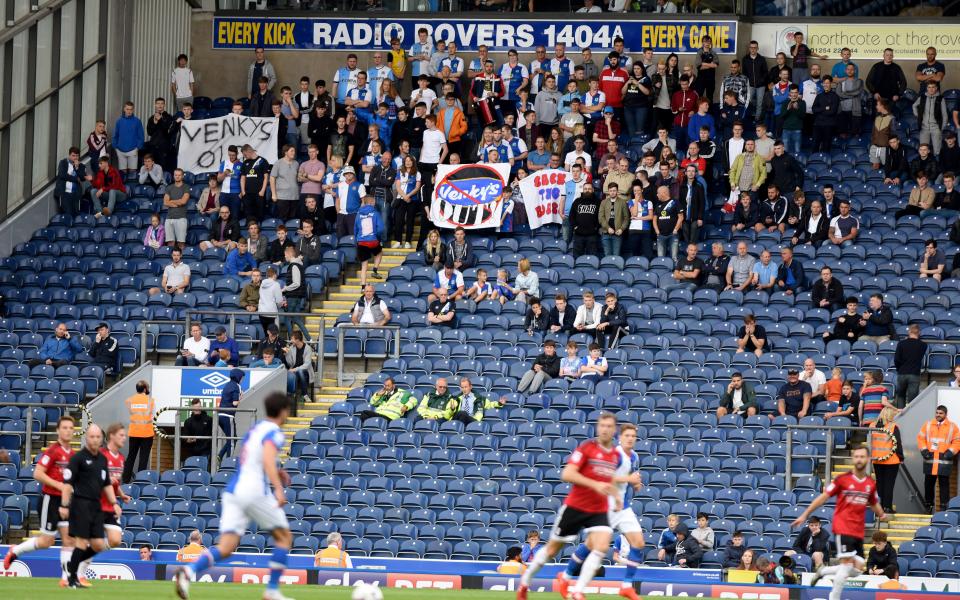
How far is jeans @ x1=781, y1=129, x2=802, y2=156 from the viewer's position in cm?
3077

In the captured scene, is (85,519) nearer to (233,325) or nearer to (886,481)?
(233,325)

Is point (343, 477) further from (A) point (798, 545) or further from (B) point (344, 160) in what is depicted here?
(B) point (344, 160)

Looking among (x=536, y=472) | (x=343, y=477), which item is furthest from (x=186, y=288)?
(x=536, y=472)

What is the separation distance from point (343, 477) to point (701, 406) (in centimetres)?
585

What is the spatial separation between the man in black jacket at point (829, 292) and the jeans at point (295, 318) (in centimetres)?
923

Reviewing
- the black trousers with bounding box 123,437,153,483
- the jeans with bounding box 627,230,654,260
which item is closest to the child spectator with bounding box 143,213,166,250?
the black trousers with bounding box 123,437,153,483

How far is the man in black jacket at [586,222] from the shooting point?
93.0ft

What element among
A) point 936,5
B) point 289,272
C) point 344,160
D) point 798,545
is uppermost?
point 936,5

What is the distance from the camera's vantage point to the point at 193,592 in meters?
16.4

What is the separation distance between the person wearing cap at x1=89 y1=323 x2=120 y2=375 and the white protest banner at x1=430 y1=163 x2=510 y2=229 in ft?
21.4

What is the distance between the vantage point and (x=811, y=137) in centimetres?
3134

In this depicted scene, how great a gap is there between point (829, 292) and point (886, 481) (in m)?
4.56

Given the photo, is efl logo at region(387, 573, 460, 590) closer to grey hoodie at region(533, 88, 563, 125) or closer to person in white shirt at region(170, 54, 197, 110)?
grey hoodie at region(533, 88, 563, 125)

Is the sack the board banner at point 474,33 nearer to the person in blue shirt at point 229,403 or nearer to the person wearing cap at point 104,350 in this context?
the person wearing cap at point 104,350
